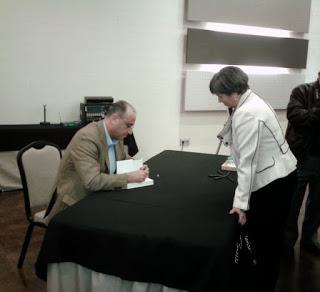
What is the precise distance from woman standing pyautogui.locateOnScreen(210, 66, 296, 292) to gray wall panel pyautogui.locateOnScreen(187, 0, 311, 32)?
3.01 metres

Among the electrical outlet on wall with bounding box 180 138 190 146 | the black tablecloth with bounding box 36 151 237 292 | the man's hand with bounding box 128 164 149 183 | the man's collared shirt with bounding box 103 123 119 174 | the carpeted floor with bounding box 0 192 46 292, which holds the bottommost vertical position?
the carpeted floor with bounding box 0 192 46 292

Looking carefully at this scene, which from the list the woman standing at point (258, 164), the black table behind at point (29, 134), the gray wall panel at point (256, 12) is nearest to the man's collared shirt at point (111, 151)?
the woman standing at point (258, 164)

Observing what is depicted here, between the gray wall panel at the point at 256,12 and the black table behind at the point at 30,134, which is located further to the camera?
the gray wall panel at the point at 256,12

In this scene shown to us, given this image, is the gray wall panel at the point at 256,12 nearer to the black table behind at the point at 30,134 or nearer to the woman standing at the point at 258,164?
the black table behind at the point at 30,134

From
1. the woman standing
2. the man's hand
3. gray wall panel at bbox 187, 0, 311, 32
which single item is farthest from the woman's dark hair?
gray wall panel at bbox 187, 0, 311, 32

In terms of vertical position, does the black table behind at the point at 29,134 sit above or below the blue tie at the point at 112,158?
below

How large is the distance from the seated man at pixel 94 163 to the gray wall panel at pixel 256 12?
2.91 meters

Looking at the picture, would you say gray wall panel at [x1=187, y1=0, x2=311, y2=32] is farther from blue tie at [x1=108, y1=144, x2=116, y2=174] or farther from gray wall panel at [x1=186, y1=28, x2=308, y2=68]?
blue tie at [x1=108, y1=144, x2=116, y2=174]

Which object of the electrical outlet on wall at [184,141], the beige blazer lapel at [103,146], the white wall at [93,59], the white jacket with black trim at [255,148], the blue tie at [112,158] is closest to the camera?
the white jacket with black trim at [255,148]

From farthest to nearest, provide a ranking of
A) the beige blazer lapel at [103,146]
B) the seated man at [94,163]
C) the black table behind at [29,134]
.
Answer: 1. the black table behind at [29,134]
2. the beige blazer lapel at [103,146]
3. the seated man at [94,163]

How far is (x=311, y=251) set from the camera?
2764 mm

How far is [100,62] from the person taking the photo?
4383mm

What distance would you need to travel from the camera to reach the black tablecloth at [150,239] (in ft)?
A: 4.50

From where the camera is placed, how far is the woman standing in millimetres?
1646
